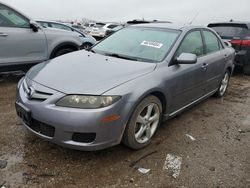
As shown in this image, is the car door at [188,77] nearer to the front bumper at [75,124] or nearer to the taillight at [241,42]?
the front bumper at [75,124]

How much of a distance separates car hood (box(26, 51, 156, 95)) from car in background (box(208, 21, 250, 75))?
5.17m

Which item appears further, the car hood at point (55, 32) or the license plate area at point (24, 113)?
the car hood at point (55, 32)

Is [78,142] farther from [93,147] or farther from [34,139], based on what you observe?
[34,139]

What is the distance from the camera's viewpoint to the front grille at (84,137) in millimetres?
2697

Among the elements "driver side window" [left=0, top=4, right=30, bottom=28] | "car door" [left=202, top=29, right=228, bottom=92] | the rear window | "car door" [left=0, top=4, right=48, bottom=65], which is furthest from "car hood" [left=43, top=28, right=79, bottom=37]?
the rear window

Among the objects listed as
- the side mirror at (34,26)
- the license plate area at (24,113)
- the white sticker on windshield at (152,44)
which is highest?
the white sticker on windshield at (152,44)

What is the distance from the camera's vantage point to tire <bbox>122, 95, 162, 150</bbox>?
3.01m

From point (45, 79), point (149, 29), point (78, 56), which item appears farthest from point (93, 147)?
point (149, 29)

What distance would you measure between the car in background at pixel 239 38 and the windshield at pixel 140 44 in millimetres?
4365

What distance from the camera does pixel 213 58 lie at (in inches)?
181

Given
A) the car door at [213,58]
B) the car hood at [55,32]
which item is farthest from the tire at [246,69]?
the car hood at [55,32]

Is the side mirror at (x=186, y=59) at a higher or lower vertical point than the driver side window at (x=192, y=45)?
lower

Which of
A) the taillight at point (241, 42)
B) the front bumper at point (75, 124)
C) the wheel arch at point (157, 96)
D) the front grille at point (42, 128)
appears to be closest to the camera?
the front bumper at point (75, 124)

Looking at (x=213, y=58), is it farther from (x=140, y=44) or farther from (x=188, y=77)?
(x=140, y=44)
